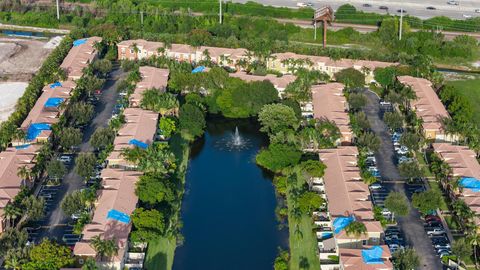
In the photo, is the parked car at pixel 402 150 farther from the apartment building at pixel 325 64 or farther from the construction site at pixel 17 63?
the construction site at pixel 17 63

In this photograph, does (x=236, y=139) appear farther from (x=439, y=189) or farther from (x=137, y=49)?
(x=137, y=49)

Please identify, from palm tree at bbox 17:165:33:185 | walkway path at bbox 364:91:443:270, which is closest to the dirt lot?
palm tree at bbox 17:165:33:185

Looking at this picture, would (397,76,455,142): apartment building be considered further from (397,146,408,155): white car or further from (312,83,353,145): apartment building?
(312,83,353,145): apartment building

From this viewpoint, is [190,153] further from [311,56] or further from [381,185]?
[311,56]

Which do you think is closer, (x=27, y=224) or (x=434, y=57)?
(x=27, y=224)

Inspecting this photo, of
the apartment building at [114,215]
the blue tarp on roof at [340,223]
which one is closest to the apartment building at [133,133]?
the apartment building at [114,215]

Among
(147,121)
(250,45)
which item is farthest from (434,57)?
(147,121)
